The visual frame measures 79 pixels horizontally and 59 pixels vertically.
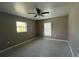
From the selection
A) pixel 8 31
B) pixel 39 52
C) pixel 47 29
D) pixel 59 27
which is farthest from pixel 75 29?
pixel 47 29

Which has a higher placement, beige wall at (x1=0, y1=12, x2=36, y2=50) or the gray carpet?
beige wall at (x1=0, y1=12, x2=36, y2=50)

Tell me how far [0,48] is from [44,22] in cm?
581

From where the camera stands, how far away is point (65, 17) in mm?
7262

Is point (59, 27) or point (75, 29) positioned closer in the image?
point (75, 29)

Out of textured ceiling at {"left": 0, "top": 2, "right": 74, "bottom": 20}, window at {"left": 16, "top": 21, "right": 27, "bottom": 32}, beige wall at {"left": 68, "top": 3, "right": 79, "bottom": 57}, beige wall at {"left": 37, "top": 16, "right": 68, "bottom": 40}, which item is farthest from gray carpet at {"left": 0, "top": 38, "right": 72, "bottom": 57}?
beige wall at {"left": 37, "top": 16, "right": 68, "bottom": 40}

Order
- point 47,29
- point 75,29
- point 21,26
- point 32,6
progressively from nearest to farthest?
point 75,29 < point 32,6 < point 21,26 < point 47,29

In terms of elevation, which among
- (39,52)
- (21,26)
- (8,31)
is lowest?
(39,52)

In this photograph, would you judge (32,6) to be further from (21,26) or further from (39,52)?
(21,26)

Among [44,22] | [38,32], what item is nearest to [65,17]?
[44,22]

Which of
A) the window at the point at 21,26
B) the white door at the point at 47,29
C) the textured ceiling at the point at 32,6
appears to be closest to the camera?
the textured ceiling at the point at 32,6

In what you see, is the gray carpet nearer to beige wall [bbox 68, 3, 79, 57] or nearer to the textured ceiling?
beige wall [bbox 68, 3, 79, 57]

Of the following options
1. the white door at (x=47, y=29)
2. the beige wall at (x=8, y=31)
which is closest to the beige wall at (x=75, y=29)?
the beige wall at (x=8, y=31)

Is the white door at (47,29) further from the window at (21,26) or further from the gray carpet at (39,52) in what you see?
the gray carpet at (39,52)

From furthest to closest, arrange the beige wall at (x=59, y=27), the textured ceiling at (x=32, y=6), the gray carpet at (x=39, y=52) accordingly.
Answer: the beige wall at (x=59, y=27)
the gray carpet at (x=39, y=52)
the textured ceiling at (x=32, y=6)
